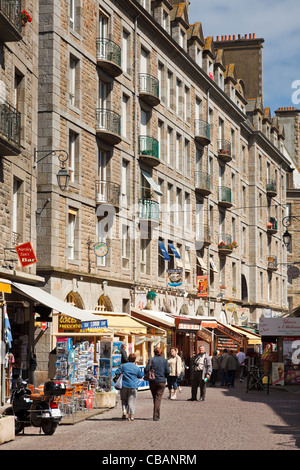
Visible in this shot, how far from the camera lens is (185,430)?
16.2 meters

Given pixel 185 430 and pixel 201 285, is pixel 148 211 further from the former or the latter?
pixel 185 430

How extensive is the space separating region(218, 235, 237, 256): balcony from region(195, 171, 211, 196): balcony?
4.63 meters

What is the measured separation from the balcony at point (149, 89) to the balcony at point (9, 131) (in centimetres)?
1586

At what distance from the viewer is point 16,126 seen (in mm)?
22266

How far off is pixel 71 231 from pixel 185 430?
49.9 feet

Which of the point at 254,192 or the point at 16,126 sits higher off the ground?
the point at 254,192

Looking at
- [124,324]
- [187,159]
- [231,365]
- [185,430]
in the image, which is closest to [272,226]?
[187,159]

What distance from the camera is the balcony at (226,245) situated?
50812mm

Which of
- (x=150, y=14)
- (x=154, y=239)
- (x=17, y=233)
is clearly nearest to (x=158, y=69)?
(x=150, y=14)

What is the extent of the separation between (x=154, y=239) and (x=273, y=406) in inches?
656

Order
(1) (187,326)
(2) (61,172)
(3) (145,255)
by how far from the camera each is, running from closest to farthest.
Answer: (2) (61,172) < (1) (187,326) < (3) (145,255)

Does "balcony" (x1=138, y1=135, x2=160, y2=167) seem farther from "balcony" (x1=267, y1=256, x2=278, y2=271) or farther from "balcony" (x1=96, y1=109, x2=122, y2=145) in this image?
"balcony" (x1=267, y1=256, x2=278, y2=271)

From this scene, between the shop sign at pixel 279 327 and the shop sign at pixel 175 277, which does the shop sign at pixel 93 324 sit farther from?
the shop sign at pixel 175 277
